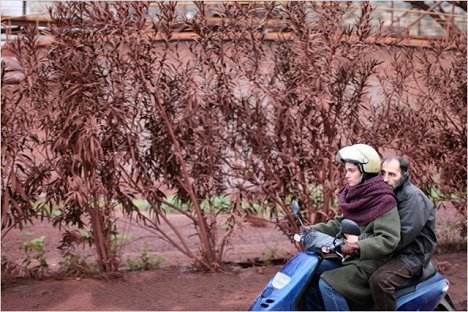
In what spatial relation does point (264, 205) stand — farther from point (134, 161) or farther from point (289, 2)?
point (289, 2)

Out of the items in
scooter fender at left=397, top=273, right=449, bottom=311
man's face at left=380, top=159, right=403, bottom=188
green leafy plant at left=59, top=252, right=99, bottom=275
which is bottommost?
green leafy plant at left=59, top=252, right=99, bottom=275

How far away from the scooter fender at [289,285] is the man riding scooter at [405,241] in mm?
421

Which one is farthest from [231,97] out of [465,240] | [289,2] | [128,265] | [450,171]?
[465,240]

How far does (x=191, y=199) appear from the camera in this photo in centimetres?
691

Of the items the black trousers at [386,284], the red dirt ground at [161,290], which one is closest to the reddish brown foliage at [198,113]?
the red dirt ground at [161,290]

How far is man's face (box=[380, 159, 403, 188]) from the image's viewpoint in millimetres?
4414

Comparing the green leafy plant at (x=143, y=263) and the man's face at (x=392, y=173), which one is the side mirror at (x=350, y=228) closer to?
the man's face at (x=392, y=173)

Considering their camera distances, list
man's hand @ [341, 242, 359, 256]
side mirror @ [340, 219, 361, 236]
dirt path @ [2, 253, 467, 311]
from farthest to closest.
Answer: dirt path @ [2, 253, 467, 311] < man's hand @ [341, 242, 359, 256] < side mirror @ [340, 219, 361, 236]

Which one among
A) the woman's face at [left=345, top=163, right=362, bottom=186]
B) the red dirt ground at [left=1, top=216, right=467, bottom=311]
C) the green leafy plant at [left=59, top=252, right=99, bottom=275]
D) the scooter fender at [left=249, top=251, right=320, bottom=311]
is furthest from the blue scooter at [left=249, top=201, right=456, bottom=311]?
the green leafy plant at [left=59, top=252, right=99, bottom=275]

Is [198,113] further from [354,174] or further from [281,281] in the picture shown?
[281,281]

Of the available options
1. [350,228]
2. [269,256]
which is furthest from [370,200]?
[269,256]

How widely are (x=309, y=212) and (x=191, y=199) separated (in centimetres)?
122

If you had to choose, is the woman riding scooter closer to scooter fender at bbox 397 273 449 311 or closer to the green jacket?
the green jacket

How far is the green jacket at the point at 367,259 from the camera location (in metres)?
4.08
